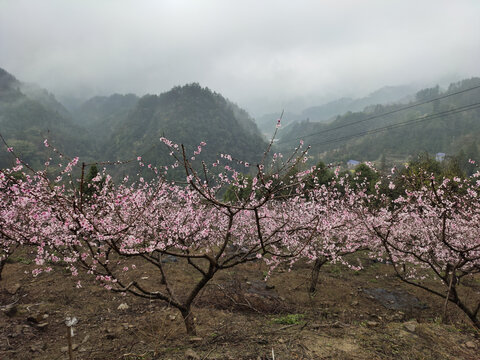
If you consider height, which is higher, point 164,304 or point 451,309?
point 164,304

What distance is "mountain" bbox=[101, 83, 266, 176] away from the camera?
124 metres

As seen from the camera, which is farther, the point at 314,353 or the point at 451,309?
the point at 451,309

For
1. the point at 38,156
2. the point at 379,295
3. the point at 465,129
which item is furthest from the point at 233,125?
the point at 379,295

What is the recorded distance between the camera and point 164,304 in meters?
10.2

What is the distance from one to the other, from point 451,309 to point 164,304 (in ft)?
39.5

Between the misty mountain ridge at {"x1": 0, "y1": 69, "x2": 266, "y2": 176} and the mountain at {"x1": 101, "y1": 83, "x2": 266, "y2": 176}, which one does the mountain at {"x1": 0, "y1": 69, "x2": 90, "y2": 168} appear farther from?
the mountain at {"x1": 101, "y1": 83, "x2": 266, "y2": 176}

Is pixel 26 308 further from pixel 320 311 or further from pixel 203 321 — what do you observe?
pixel 320 311

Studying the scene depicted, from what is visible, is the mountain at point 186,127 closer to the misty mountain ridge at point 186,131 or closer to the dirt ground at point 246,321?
the misty mountain ridge at point 186,131

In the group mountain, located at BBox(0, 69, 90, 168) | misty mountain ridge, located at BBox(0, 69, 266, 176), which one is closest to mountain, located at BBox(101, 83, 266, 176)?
misty mountain ridge, located at BBox(0, 69, 266, 176)

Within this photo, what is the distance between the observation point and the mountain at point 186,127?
123688 millimetres

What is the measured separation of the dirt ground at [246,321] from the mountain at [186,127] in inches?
3794

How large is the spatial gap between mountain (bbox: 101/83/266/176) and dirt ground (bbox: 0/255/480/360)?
96375 millimetres

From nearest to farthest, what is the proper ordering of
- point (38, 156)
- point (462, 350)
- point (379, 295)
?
point (462, 350), point (379, 295), point (38, 156)

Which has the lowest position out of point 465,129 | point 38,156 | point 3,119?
point 465,129
